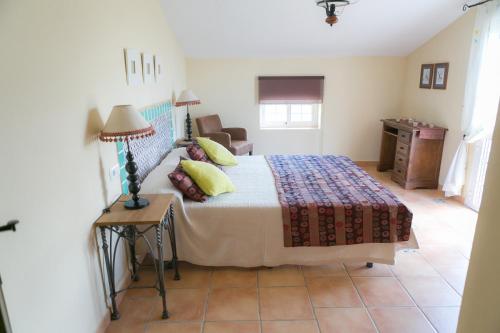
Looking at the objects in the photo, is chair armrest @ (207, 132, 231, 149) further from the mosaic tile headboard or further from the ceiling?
the ceiling

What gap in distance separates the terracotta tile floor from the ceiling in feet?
9.34

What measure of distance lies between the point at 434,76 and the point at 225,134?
3018 mm

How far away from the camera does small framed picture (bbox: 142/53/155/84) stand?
3.17 m

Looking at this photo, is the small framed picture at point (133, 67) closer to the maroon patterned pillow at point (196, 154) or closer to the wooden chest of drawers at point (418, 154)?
the maroon patterned pillow at point (196, 154)

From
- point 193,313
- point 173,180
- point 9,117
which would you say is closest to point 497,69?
point 173,180

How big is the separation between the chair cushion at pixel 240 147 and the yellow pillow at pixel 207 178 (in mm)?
1971

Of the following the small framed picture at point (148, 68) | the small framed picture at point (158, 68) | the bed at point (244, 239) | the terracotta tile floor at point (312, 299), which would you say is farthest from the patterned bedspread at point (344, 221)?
the small framed picture at point (158, 68)

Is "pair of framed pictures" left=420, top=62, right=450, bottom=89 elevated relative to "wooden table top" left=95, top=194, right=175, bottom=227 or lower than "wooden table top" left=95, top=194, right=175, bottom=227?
elevated

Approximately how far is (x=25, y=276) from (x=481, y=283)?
174 centimetres

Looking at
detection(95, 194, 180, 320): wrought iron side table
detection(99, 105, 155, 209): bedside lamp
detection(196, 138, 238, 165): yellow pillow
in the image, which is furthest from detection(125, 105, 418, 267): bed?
detection(196, 138, 238, 165): yellow pillow

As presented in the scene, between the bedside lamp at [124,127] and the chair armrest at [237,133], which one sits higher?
the bedside lamp at [124,127]

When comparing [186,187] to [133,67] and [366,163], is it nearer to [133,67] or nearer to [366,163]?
[133,67]

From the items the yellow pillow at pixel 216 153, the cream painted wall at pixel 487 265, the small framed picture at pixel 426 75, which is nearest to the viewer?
the cream painted wall at pixel 487 265

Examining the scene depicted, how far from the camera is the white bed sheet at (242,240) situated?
8.74ft
